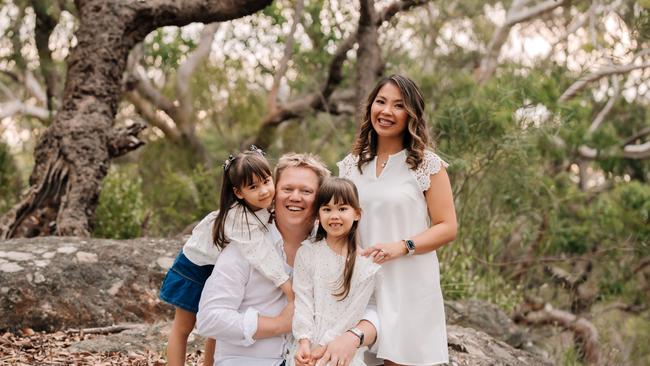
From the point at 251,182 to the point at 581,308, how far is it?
9.80m

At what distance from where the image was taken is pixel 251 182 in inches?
127

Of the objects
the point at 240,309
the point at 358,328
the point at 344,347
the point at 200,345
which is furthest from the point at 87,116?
the point at 344,347

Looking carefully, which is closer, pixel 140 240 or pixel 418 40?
pixel 140 240

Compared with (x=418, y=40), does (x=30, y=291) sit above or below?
below

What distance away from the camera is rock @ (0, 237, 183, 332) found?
521 cm

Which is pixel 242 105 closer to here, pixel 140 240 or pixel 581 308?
pixel 581 308

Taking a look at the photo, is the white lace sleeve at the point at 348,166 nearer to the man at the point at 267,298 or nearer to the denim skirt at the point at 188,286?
the man at the point at 267,298

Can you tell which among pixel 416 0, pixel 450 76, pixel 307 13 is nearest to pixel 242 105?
pixel 307 13

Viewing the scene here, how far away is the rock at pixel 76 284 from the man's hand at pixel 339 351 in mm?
2809

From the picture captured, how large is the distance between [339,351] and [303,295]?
0.28 metres

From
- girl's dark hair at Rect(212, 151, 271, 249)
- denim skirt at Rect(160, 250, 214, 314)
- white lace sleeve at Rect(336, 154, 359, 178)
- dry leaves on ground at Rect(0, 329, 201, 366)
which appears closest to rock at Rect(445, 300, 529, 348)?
dry leaves on ground at Rect(0, 329, 201, 366)

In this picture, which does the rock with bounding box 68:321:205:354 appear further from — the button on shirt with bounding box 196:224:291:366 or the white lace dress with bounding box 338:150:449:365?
the white lace dress with bounding box 338:150:449:365

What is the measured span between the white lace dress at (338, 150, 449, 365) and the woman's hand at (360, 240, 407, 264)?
12 centimetres

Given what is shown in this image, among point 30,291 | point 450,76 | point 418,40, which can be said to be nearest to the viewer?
point 30,291
